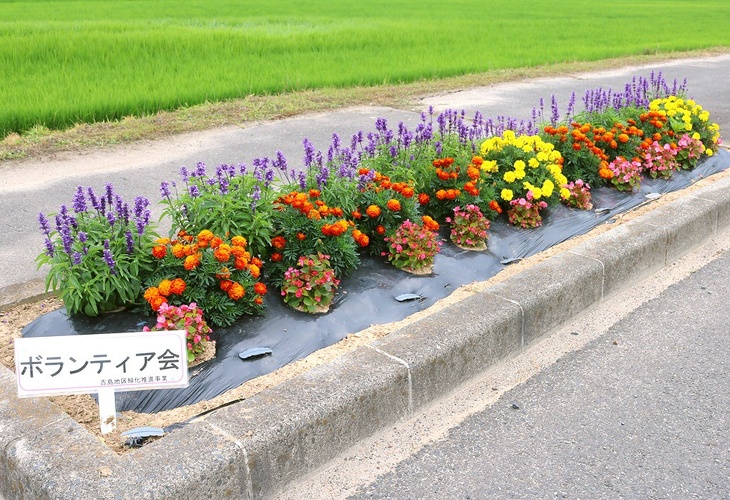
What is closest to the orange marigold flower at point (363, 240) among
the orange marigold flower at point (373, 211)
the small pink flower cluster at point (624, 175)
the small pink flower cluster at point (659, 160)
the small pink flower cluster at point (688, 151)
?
the orange marigold flower at point (373, 211)

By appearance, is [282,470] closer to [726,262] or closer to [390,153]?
[390,153]

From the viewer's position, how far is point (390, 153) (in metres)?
4.52

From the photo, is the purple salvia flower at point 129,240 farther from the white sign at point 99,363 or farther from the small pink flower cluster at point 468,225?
the small pink flower cluster at point 468,225

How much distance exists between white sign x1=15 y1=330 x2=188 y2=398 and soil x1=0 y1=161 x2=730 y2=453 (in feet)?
0.83

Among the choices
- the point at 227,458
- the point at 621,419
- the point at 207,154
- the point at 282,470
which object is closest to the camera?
the point at 227,458

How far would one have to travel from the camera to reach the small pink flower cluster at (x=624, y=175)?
202 inches

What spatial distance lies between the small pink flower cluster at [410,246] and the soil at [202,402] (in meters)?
0.24

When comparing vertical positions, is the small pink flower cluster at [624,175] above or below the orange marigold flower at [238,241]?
below

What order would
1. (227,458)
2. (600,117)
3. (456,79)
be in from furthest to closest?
(456,79) < (600,117) < (227,458)

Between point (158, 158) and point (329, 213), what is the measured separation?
3.27 m

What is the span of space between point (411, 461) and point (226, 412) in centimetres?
69

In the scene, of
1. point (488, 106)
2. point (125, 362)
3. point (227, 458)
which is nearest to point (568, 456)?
point (227, 458)

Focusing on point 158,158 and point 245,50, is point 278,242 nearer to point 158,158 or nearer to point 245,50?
point 158,158

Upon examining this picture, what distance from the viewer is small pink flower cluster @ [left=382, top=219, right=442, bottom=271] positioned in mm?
3761
